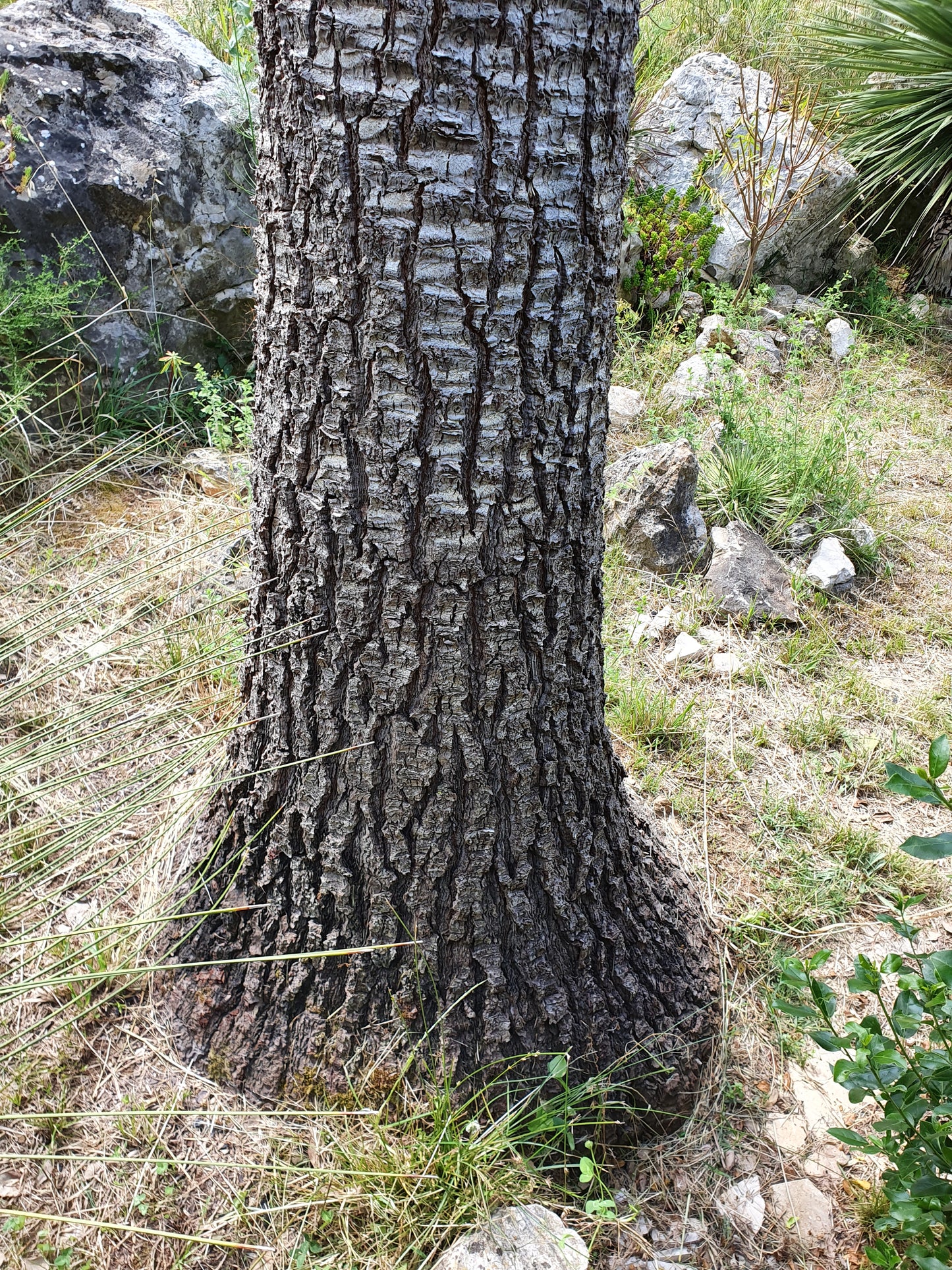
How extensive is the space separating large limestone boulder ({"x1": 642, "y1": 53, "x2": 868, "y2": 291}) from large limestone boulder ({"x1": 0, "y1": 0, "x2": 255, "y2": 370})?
303 centimetres

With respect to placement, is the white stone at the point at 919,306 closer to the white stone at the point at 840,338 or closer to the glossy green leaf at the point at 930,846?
the white stone at the point at 840,338

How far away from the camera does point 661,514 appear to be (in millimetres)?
2980

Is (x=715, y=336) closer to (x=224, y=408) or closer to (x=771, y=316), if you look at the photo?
(x=771, y=316)

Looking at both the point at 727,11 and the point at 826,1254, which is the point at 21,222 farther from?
the point at 727,11

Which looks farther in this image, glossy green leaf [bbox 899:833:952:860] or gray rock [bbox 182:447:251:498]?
gray rock [bbox 182:447:251:498]

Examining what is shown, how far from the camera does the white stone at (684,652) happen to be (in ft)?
8.56

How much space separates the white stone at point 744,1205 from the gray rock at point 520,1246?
281mm

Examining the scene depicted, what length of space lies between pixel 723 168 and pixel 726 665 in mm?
4080

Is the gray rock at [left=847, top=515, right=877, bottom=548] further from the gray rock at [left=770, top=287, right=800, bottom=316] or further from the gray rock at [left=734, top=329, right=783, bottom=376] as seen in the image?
the gray rock at [left=770, top=287, right=800, bottom=316]

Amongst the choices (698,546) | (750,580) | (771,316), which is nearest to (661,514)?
(698,546)

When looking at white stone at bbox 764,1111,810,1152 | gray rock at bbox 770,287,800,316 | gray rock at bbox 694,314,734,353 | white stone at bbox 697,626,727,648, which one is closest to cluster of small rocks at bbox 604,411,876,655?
white stone at bbox 697,626,727,648

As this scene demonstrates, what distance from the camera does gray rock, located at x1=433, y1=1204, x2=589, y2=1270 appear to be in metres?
1.21

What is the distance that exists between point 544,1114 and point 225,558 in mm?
1778

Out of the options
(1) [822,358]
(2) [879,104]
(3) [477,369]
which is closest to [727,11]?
(2) [879,104]
